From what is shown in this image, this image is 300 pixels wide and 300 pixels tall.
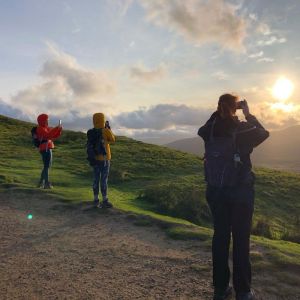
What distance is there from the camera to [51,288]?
8039 mm

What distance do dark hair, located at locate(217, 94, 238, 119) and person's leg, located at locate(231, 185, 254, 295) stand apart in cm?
114

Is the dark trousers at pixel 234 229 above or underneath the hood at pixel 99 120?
underneath

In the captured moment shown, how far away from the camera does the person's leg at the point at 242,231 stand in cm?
693

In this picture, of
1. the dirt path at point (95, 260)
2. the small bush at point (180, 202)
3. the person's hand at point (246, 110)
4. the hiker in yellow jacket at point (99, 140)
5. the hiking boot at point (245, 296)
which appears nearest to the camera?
the person's hand at point (246, 110)

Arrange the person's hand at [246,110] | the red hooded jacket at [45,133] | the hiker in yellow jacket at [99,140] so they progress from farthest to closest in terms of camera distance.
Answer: the red hooded jacket at [45,133] < the hiker in yellow jacket at [99,140] < the person's hand at [246,110]

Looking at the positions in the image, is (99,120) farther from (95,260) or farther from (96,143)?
(95,260)

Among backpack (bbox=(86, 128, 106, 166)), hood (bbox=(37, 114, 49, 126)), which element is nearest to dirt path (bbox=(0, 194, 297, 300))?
backpack (bbox=(86, 128, 106, 166))

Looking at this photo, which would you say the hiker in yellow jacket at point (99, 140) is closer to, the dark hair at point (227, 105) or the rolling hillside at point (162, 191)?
the rolling hillside at point (162, 191)

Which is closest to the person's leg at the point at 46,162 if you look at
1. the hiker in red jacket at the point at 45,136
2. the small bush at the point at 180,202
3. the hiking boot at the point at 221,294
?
the hiker in red jacket at the point at 45,136

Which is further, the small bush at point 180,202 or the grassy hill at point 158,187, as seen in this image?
the small bush at point 180,202

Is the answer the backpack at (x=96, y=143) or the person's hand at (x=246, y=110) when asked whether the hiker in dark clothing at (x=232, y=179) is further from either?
the backpack at (x=96, y=143)

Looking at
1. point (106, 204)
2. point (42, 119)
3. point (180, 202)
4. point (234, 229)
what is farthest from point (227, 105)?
point (42, 119)

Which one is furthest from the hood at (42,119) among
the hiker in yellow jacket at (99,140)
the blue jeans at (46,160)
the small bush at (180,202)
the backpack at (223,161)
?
the backpack at (223,161)

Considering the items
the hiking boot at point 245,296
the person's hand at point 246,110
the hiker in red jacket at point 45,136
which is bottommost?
the hiking boot at point 245,296
